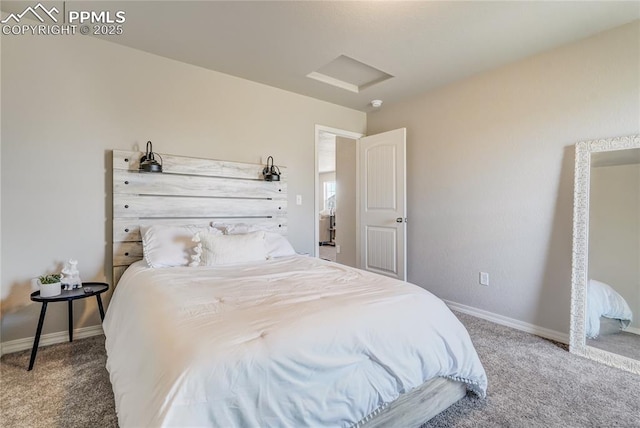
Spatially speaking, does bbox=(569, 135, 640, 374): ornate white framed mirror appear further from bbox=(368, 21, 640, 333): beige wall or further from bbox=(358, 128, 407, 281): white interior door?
bbox=(358, 128, 407, 281): white interior door

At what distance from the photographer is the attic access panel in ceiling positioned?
2967mm

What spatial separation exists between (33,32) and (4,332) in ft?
7.42

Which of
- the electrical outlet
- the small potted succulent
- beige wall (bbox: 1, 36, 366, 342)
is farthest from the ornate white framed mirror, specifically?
the small potted succulent

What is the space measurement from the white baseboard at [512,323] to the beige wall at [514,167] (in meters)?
0.05

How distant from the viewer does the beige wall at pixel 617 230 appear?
2.16 m

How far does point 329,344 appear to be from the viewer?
1187 mm

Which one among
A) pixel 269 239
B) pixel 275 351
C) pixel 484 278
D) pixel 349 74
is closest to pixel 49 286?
pixel 269 239

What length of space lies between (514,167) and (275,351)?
2.81 m

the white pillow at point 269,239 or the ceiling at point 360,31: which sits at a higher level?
the ceiling at point 360,31

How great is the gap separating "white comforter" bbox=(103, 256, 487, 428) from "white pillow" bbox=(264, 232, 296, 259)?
96cm

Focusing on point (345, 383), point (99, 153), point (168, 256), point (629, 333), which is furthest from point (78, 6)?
point (629, 333)

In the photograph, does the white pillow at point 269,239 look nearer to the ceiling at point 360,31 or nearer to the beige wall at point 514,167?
the ceiling at point 360,31

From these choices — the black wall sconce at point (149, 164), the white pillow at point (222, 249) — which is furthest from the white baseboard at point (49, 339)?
the black wall sconce at point (149, 164)

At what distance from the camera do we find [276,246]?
2873mm
